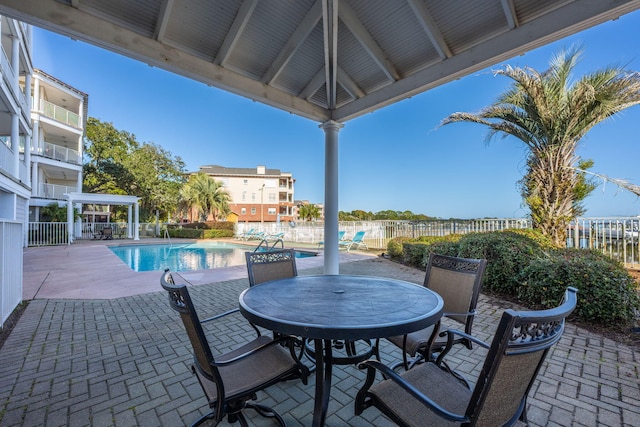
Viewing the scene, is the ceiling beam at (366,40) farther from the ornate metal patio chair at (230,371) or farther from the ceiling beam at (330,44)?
the ornate metal patio chair at (230,371)

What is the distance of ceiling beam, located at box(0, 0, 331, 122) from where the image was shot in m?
2.29

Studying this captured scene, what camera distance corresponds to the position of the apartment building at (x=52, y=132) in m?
12.9

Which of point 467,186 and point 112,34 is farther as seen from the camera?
point 467,186

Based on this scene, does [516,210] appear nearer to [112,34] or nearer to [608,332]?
[608,332]

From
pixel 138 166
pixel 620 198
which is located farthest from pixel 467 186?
pixel 138 166

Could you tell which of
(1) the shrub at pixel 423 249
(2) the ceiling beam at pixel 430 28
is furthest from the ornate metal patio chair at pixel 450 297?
(1) the shrub at pixel 423 249

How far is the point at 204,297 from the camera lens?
4523 millimetres

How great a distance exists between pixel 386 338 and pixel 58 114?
19.0 m

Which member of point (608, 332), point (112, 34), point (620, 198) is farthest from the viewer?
point (620, 198)

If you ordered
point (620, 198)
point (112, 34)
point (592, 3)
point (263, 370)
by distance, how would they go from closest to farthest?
point (263, 370) < point (592, 3) < point (112, 34) < point (620, 198)

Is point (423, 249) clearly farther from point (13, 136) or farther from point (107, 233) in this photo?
point (107, 233)

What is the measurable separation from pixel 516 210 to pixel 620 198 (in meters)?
2.16

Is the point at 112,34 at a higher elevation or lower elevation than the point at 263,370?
higher

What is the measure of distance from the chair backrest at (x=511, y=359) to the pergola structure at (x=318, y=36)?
2.64 metres
